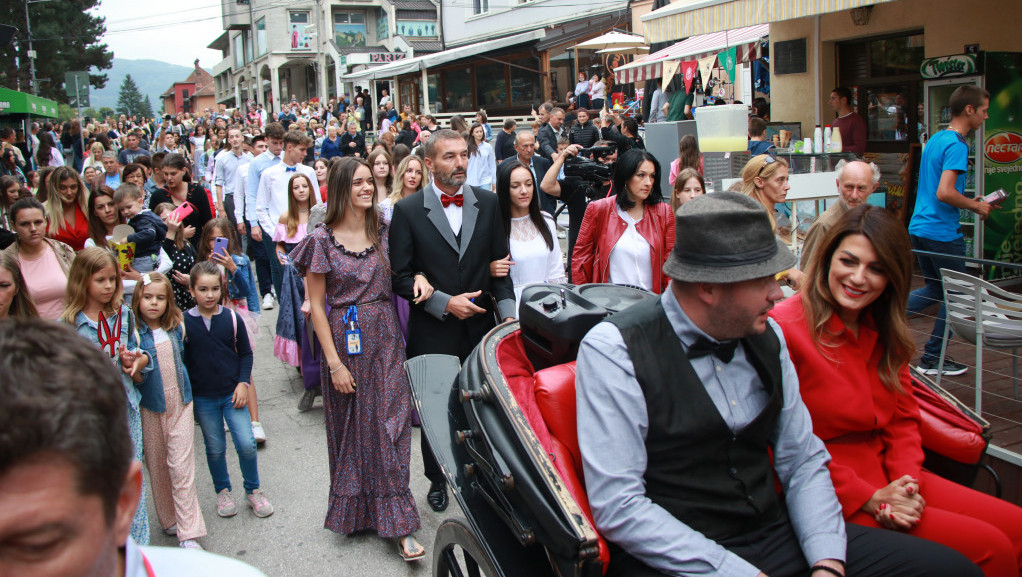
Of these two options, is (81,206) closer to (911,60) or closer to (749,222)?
(749,222)

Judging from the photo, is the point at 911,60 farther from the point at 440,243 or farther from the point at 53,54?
the point at 53,54

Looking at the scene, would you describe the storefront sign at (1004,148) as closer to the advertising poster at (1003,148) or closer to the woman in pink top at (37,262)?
the advertising poster at (1003,148)

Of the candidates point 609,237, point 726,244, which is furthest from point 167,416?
point 726,244

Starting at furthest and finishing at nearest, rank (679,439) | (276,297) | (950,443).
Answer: (276,297), (950,443), (679,439)

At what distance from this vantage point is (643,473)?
7.41 feet

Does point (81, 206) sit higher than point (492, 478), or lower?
higher

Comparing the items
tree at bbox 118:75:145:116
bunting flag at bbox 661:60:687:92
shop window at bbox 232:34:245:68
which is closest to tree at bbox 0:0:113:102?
shop window at bbox 232:34:245:68

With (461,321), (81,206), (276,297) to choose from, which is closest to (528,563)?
(461,321)

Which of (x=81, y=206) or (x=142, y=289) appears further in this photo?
(x=81, y=206)

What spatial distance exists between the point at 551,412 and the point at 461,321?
1.95 metres

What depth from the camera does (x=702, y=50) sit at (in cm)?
1548

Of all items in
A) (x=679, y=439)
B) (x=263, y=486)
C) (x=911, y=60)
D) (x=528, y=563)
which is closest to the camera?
(x=679, y=439)

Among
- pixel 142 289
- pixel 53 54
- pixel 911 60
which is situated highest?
pixel 53 54

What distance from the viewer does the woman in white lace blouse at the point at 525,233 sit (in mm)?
4852
